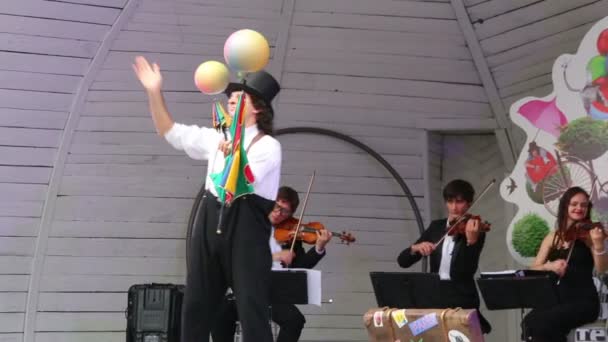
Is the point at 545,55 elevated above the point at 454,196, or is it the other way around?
the point at 545,55

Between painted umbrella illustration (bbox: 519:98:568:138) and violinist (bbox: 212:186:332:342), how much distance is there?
1326mm

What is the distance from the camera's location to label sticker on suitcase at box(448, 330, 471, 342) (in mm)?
4738

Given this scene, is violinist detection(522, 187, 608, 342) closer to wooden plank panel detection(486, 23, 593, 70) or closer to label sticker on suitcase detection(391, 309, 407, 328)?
label sticker on suitcase detection(391, 309, 407, 328)

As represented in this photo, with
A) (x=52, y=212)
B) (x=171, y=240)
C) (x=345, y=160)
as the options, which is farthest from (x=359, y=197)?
(x=52, y=212)

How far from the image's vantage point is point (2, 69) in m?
6.62

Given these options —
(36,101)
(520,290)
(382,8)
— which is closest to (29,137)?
(36,101)

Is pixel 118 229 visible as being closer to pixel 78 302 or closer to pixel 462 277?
pixel 78 302

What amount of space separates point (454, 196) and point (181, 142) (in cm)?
199

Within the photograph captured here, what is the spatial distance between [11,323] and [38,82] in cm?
157

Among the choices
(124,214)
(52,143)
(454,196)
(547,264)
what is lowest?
(547,264)

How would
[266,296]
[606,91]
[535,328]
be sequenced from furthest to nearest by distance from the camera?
[606,91], [535,328], [266,296]

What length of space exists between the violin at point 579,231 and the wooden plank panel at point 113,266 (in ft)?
9.02

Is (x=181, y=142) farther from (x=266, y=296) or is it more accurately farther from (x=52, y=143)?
(x=52, y=143)

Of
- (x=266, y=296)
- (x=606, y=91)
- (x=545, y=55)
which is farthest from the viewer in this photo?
(x=545, y=55)
